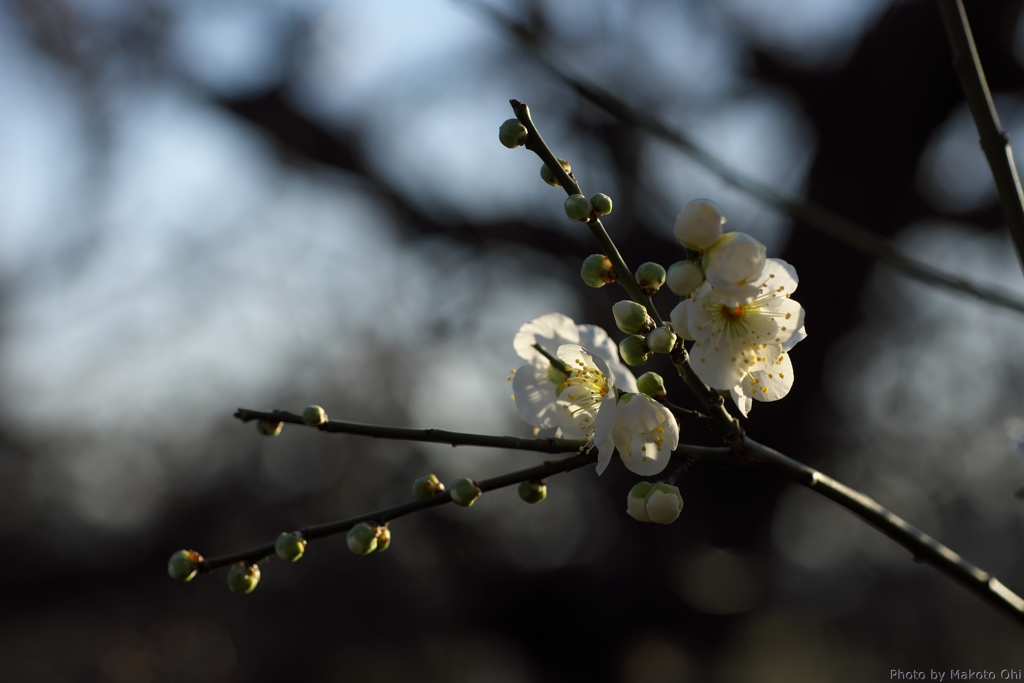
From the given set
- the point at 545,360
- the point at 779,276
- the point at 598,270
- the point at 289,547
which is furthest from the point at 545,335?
the point at 289,547

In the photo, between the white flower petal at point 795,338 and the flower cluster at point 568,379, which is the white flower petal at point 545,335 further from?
the white flower petal at point 795,338

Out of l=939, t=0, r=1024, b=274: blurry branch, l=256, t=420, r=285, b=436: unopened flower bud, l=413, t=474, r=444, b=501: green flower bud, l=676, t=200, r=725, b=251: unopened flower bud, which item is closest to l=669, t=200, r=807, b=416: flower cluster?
l=676, t=200, r=725, b=251: unopened flower bud

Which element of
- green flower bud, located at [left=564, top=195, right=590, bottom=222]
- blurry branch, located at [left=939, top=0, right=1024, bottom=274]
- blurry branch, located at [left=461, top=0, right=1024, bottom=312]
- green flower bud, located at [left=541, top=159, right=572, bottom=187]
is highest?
blurry branch, located at [left=461, top=0, right=1024, bottom=312]

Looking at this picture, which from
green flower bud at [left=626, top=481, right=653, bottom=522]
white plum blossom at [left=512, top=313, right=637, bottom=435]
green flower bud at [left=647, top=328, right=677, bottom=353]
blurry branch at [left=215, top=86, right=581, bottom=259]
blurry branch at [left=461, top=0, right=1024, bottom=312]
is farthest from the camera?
blurry branch at [left=215, top=86, right=581, bottom=259]

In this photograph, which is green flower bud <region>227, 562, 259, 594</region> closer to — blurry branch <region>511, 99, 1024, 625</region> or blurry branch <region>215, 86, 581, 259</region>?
blurry branch <region>511, 99, 1024, 625</region>

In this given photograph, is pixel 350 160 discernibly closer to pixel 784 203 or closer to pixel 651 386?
pixel 784 203

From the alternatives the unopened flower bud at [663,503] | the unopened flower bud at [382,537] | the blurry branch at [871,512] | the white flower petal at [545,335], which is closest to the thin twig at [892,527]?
the blurry branch at [871,512]

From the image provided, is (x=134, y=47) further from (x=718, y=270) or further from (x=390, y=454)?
(x=718, y=270)
